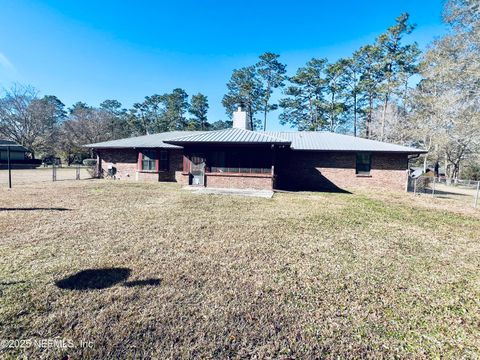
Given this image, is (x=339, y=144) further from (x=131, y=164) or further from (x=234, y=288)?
(x=131, y=164)

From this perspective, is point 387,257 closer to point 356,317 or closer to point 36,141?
point 356,317

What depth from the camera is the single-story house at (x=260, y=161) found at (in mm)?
12250

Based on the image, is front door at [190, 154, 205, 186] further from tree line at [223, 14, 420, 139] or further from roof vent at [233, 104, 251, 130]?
tree line at [223, 14, 420, 139]

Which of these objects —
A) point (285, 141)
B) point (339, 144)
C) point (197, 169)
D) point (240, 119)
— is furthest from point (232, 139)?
point (339, 144)

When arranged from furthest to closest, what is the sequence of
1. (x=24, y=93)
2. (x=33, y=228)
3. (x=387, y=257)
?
(x=24, y=93) → (x=33, y=228) → (x=387, y=257)

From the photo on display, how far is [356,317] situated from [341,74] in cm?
3436

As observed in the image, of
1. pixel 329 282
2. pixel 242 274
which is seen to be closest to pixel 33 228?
pixel 242 274

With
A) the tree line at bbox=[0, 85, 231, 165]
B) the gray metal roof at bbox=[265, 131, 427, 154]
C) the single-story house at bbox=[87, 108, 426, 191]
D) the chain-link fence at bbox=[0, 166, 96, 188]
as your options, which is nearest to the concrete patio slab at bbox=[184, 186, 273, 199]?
the single-story house at bbox=[87, 108, 426, 191]

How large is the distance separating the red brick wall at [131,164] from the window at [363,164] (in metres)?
11.1

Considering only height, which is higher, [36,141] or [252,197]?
[36,141]

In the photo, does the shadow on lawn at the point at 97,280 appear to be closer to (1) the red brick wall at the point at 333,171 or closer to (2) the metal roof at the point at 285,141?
(2) the metal roof at the point at 285,141

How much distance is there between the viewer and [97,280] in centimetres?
321

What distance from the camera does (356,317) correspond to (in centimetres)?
263

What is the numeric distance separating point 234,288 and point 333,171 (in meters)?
12.6
